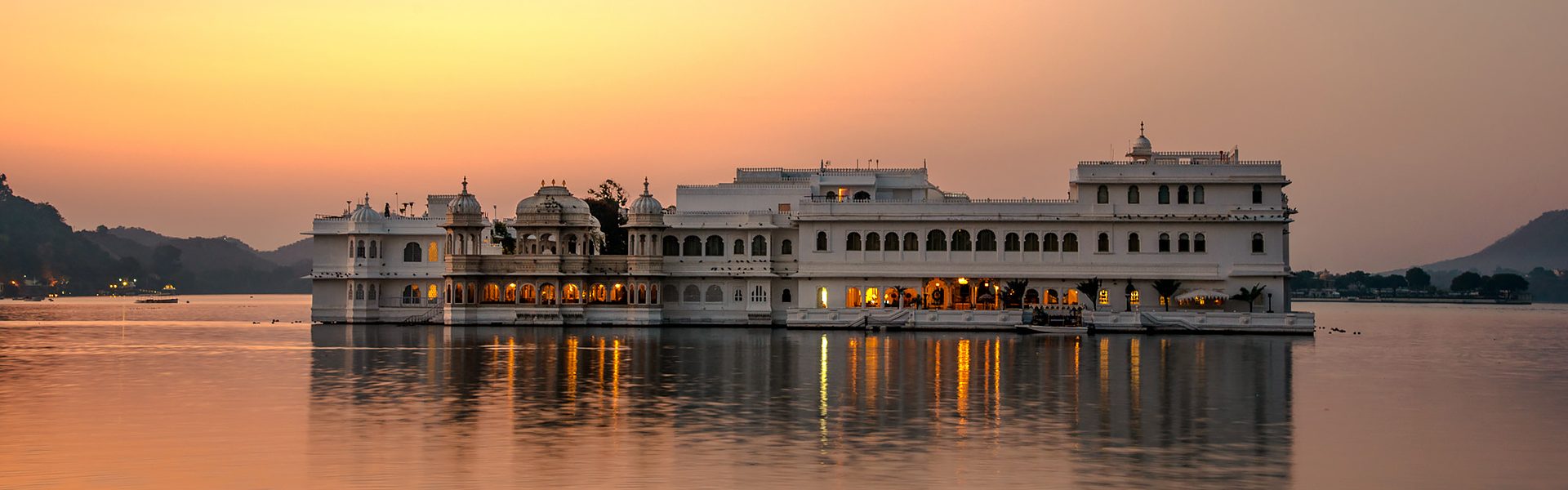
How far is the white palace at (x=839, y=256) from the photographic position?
70125 mm

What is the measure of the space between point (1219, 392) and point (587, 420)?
14614 mm

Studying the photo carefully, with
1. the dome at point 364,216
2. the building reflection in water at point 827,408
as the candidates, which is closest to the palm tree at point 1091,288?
the building reflection in water at point 827,408

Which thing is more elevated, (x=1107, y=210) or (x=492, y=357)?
(x=1107, y=210)

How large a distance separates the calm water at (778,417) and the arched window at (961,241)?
63.9 ft

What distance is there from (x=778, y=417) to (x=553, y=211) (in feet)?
154

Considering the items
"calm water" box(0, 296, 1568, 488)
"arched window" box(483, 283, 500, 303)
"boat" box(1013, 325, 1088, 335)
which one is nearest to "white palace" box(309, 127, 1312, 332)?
"arched window" box(483, 283, 500, 303)

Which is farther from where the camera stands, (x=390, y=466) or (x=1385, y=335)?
(x=1385, y=335)

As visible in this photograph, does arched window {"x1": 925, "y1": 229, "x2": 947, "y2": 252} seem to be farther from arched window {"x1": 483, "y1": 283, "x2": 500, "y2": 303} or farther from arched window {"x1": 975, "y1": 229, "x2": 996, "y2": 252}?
arched window {"x1": 483, "y1": 283, "x2": 500, "y2": 303}

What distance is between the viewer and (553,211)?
7331 cm

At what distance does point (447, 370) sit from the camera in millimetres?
40000

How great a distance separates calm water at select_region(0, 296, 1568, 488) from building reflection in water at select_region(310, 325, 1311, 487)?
0.11 meters

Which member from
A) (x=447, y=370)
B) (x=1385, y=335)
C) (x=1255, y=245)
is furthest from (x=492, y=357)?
(x=1385, y=335)

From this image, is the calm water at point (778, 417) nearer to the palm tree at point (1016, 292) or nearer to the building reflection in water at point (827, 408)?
the building reflection in water at point (827, 408)

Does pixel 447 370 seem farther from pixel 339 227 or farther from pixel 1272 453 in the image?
pixel 339 227
